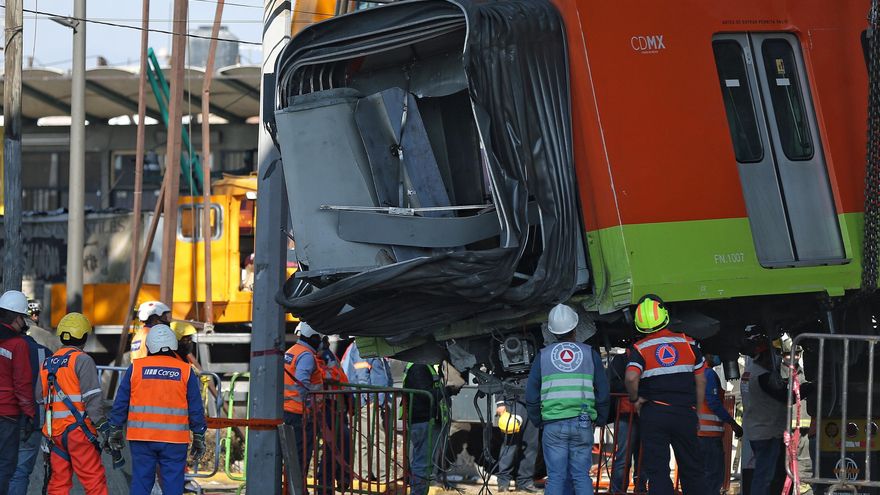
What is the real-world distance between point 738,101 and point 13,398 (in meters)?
6.21

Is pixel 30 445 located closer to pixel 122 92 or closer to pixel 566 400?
pixel 566 400

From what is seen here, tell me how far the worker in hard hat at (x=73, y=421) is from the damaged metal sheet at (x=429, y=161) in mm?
1708

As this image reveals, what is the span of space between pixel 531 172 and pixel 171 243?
1047cm

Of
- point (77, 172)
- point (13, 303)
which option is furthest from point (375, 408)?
point (77, 172)

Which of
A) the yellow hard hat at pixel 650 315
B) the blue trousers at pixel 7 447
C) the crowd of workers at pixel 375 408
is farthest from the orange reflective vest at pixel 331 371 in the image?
the yellow hard hat at pixel 650 315

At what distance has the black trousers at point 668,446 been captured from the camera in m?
9.19

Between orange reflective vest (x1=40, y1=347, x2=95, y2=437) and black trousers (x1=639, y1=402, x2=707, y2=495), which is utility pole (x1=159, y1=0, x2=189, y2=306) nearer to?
orange reflective vest (x1=40, y1=347, x2=95, y2=437)

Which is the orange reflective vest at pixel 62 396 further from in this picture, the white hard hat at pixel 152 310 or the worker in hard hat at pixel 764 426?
the worker in hard hat at pixel 764 426

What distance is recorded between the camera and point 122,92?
89.2 feet

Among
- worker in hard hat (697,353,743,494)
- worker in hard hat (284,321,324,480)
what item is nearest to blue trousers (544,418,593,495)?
worker in hard hat (697,353,743,494)

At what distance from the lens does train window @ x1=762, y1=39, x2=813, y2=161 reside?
30.9ft

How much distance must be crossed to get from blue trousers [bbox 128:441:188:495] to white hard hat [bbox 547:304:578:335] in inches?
118

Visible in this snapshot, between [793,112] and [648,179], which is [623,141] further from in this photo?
[793,112]

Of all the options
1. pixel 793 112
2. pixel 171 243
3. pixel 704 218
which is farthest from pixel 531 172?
pixel 171 243
